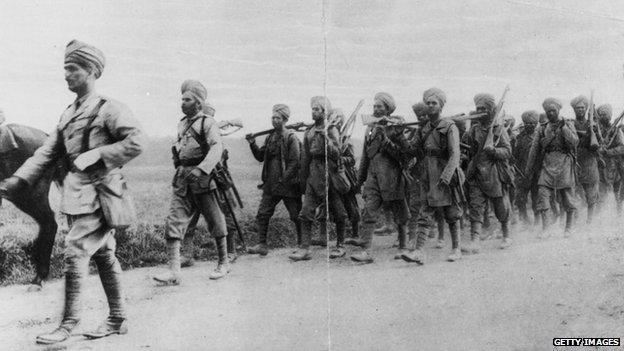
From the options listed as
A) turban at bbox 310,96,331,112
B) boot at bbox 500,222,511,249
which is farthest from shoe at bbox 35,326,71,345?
boot at bbox 500,222,511,249

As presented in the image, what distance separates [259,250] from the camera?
266 inches

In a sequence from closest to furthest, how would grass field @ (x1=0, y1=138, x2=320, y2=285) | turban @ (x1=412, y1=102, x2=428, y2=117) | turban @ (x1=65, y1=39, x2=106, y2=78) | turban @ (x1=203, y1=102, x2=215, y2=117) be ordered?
1. turban @ (x1=65, y1=39, x2=106, y2=78)
2. grass field @ (x1=0, y1=138, x2=320, y2=285)
3. turban @ (x1=203, y1=102, x2=215, y2=117)
4. turban @ (x1=412, y1=102, x2=428, y2=117)

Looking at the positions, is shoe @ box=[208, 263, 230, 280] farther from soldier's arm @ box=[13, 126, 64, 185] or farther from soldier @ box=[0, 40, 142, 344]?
soldier's arm @ box=[13, 126, 64, 185]

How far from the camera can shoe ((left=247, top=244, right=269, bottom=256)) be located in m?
6.74

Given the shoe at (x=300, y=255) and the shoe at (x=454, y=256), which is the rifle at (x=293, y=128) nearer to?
the shoe at (x=300, y=255)

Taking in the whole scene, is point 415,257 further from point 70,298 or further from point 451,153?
point 70,298

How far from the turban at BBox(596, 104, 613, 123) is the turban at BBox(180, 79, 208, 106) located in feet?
15.5

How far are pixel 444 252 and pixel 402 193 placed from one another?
0.89 meters

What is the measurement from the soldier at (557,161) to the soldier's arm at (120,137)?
4748 mm

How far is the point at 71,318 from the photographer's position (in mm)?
4398

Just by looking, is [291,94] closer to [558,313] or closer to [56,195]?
[56,195]

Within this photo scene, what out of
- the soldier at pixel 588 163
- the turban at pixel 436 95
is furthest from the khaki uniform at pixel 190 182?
the soldier at pixel 588 163

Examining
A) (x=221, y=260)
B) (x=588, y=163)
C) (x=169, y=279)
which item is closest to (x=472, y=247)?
(x=588, y=163)

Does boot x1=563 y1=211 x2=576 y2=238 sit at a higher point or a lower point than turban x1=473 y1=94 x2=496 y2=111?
lower
